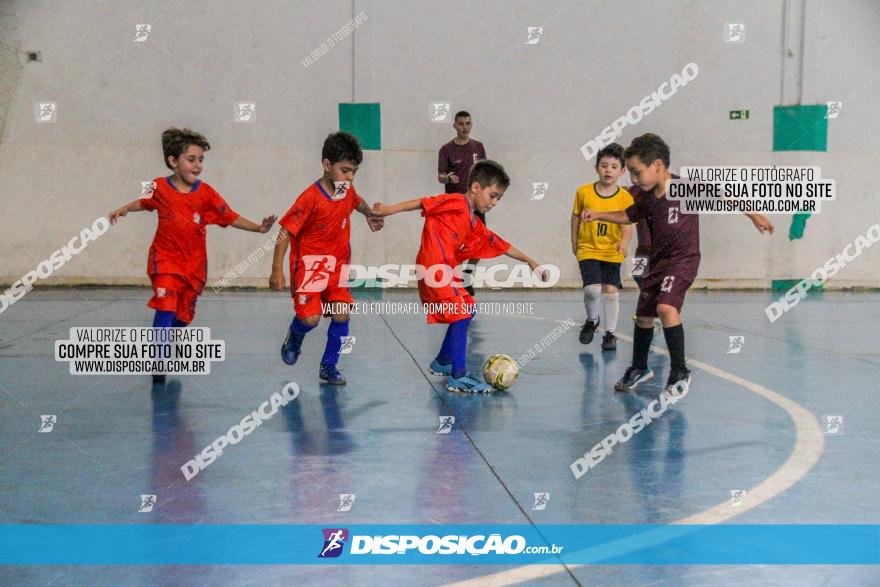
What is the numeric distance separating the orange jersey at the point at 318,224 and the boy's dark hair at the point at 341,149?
265 millimetres

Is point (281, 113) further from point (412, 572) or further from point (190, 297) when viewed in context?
point (412, 572)

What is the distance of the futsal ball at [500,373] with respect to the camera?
700cm

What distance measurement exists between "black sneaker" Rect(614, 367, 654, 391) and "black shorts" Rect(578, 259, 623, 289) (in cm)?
215

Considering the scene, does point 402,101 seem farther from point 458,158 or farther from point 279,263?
point 279,263

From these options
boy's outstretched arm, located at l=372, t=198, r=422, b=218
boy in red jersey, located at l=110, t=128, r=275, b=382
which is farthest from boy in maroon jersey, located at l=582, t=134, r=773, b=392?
boy in red jersey, located at l=110, t=128, r=275, b=382

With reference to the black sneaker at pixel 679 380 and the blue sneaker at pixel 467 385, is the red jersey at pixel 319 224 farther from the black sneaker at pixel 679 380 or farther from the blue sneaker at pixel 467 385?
the black sneaker at pixel 679 380

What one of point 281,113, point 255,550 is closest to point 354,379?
point 255,550

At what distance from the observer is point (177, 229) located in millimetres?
7473

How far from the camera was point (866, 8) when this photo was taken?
16.2 metres

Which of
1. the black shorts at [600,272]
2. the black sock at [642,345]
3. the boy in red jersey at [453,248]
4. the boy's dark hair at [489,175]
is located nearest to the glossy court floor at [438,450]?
the black sock at [642,345]

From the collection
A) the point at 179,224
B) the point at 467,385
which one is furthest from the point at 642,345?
the point at 179,224

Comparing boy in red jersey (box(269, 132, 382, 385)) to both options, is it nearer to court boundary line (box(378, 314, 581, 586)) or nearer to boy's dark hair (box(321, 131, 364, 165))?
boy's dark hair (box(321, 131, 364, 165))

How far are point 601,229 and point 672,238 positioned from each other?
238 cm

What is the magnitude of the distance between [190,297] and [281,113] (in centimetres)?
859
